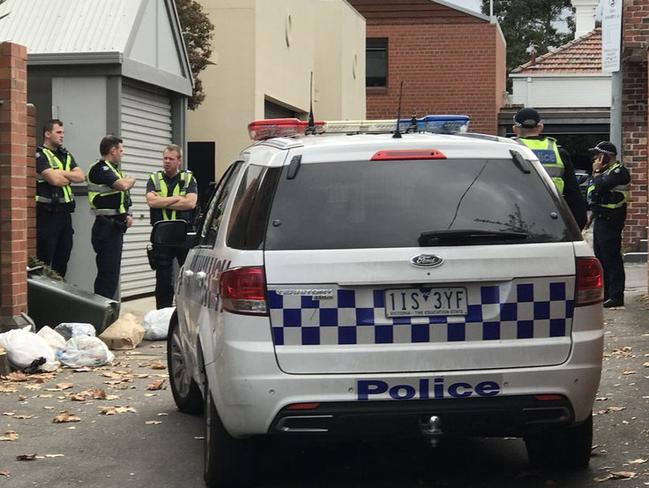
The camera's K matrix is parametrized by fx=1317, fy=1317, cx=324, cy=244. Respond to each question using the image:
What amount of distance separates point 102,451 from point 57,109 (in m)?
8.34

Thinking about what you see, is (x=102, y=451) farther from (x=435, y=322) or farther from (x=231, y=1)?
(x=231, y=1)

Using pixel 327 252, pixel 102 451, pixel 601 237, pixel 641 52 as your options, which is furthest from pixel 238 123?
pixel 327 252

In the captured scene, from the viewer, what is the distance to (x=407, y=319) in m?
5.64

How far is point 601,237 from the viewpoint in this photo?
567 inches

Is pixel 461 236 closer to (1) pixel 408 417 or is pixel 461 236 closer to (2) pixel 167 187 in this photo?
(1) pixel 408 417

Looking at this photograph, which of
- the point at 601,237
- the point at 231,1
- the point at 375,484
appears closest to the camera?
the point at 375,484

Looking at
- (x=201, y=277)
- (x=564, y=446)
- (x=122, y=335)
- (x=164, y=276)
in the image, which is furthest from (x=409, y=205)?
(x=164, y=276)

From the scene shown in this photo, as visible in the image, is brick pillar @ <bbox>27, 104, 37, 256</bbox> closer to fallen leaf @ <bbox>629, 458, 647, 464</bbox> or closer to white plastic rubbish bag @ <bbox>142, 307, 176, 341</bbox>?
white plastic rubbish bag @ <bbox>142, 307, 176, 341</bbox>

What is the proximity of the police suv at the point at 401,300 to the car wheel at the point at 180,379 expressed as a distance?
7.05 ft

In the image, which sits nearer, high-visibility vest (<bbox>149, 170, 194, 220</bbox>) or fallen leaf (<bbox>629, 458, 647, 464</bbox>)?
fallen leaf (<bbox>629, 458, 647, 464</bbox>)

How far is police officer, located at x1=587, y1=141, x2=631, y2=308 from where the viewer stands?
1423cm

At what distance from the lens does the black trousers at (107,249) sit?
13188mm

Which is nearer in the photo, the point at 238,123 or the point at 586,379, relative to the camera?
the point at 586,379

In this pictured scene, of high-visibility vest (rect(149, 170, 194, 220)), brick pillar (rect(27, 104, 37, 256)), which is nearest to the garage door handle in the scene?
brick pillar (rect(27, 104, 37, 256))
